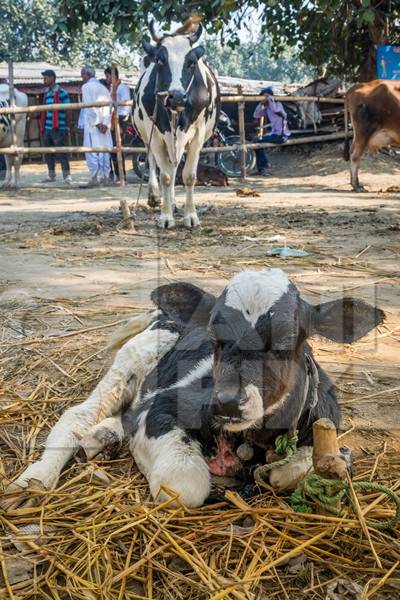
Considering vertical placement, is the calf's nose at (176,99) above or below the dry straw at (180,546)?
above

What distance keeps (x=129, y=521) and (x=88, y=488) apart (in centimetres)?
35

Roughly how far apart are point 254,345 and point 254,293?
0.23m

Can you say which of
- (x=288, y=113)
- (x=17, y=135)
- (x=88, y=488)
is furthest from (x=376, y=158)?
(x=88, y=488)

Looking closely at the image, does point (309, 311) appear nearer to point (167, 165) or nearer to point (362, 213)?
point (167, 165)

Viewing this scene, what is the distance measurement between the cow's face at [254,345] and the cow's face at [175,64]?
6.43 metres

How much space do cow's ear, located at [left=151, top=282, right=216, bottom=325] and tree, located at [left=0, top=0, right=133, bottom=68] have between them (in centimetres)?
3485

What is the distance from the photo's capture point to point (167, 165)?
924 centimetres

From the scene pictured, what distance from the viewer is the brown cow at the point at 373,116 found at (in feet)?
43.7

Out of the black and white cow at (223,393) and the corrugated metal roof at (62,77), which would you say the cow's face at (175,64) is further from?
the corrugated metal roof at (62,77)

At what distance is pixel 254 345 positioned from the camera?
2.48 meters

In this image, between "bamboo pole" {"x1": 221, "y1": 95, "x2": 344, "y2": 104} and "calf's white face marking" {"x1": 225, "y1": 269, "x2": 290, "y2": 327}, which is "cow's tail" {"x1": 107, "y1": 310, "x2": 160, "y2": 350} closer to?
"calf's white face marking" {"x1": 225, "y1": 269, "x2": 290, "y2": 327}

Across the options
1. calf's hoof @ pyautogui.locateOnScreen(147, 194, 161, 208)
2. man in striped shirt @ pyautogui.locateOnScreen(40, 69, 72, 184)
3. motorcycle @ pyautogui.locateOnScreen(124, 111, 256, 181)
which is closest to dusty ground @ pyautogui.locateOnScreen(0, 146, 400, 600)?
calf's hoof @ pyautogui.locateOnScreen(147, 194, 161, 208)

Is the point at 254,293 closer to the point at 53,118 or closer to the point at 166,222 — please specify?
the point at 166,222

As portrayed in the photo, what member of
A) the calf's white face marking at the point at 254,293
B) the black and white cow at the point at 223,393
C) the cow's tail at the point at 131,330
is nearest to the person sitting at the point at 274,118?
the cow's tail at the point at 131,330
